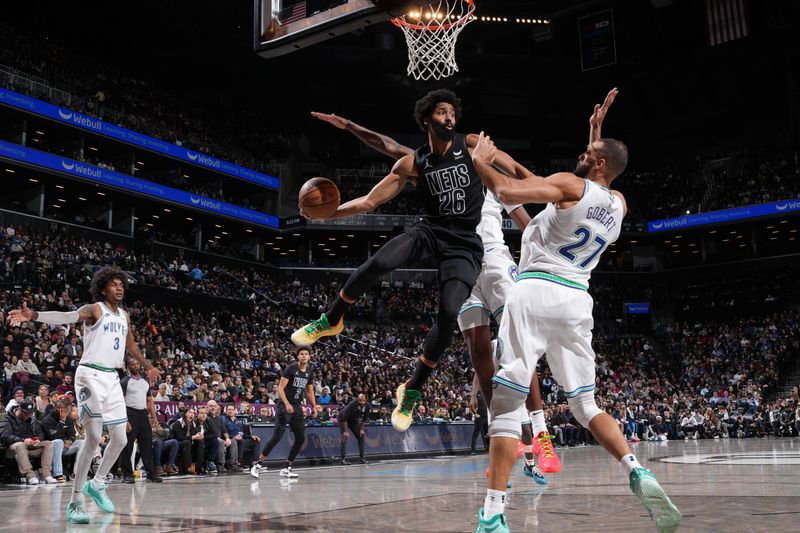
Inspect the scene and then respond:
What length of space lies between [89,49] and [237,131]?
846cm

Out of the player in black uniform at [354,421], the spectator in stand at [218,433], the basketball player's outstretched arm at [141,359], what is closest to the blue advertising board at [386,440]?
the player in black uniform at [354,421]

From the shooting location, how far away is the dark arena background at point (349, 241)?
36.1ft

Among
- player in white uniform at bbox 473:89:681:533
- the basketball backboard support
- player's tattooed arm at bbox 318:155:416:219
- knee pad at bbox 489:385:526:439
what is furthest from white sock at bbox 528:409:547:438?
the basketball backboard support

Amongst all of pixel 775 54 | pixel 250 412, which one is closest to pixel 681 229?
pixel 775 54

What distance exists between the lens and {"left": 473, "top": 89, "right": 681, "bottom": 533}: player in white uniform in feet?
14.3

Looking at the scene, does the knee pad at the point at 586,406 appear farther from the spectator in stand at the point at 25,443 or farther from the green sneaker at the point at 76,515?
the spectator in stand at the point at 25,443

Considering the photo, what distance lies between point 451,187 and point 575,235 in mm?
1288

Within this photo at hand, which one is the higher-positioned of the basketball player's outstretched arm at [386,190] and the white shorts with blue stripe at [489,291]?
the basketball player's outstretched arm at [386,190]

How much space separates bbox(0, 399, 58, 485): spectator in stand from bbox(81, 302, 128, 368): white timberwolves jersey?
15.8ft

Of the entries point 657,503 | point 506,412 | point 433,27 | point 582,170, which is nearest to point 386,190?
point 582,170

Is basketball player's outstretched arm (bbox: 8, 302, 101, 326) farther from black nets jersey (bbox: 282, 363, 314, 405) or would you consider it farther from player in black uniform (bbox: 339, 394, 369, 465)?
player in black uniform (bbox: 339, 394, 369, 465)

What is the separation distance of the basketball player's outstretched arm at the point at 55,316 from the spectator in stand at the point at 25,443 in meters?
5.00

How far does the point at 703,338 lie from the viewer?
35.3 meters

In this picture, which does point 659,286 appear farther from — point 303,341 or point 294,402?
point 303,341
